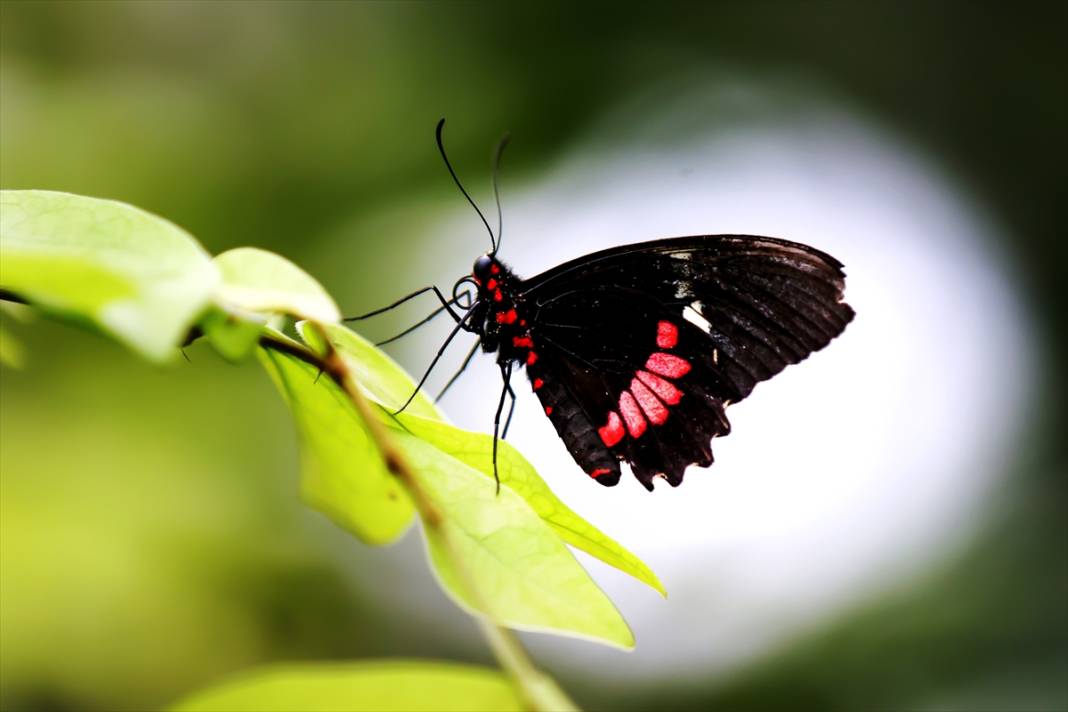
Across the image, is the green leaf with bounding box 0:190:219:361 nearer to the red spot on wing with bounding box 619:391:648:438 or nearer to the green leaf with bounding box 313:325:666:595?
the green leaf with bounding box 313:325:666:595

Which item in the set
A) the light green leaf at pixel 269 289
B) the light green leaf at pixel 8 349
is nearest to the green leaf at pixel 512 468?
the light green leaf at pixel 269 289

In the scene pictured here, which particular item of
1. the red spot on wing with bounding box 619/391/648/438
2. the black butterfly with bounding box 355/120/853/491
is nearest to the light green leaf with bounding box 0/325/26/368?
the black butterfly with bounding box 355/120/853/491

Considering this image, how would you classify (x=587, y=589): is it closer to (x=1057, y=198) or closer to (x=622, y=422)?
(x=622, y=422)

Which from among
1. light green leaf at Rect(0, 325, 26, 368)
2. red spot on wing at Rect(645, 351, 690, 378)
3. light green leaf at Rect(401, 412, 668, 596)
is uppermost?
red spot on wing at Rect(645, 351, 690, 378)

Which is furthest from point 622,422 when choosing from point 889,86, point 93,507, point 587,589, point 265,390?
point 889,86

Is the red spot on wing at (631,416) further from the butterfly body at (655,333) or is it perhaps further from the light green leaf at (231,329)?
the light green leaf at (231,329)

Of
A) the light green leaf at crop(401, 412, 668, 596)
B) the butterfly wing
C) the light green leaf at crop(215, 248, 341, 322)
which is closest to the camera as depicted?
the light green leaf at crop(215, 248, 341, 322)

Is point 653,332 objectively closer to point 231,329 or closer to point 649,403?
point 649,403

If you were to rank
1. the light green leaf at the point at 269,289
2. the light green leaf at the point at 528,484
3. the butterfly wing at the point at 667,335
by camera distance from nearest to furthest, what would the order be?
the light green leaf at the point at 269,289
the light green leaf at the point at 528,484
the butterfly wing at the point at 667,335
